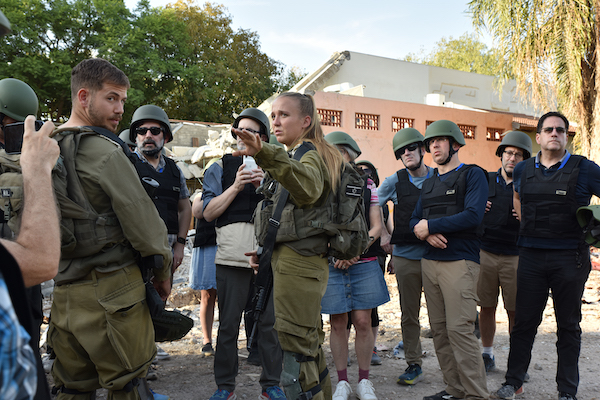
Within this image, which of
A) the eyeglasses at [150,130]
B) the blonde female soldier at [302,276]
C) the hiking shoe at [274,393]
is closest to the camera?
the blonde female soldier at [302,276]

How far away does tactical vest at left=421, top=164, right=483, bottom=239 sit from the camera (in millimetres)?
3674

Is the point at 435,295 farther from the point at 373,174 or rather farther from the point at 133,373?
the point at 133,373

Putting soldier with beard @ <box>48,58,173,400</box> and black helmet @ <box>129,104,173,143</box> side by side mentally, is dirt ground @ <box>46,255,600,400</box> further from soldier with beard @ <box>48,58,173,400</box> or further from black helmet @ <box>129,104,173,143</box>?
black helmet @ <box>129,104,173,143</box>

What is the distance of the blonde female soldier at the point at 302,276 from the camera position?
8.53 ft

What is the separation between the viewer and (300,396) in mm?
2594

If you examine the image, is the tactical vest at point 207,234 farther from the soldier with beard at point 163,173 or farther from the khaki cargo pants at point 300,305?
the khaki cargo pants at point 300,305

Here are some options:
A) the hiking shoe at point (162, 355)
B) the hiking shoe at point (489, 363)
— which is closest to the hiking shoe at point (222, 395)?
the hiking shoe at point (162, 355)

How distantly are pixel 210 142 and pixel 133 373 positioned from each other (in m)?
13.9

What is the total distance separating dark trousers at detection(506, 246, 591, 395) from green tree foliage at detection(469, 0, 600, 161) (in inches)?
327

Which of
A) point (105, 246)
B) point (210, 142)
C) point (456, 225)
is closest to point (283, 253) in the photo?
point (105, 246)

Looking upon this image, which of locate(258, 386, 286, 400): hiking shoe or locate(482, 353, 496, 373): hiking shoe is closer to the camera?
locate(258, 386, 286, 400): hiking shoe

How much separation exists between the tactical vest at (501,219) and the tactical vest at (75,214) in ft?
12.0

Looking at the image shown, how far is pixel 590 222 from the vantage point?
3543mm

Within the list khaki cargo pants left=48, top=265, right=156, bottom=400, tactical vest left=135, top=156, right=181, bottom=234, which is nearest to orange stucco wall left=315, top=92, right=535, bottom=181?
tactical vest left=135, top=156, right=181, bottom=234
